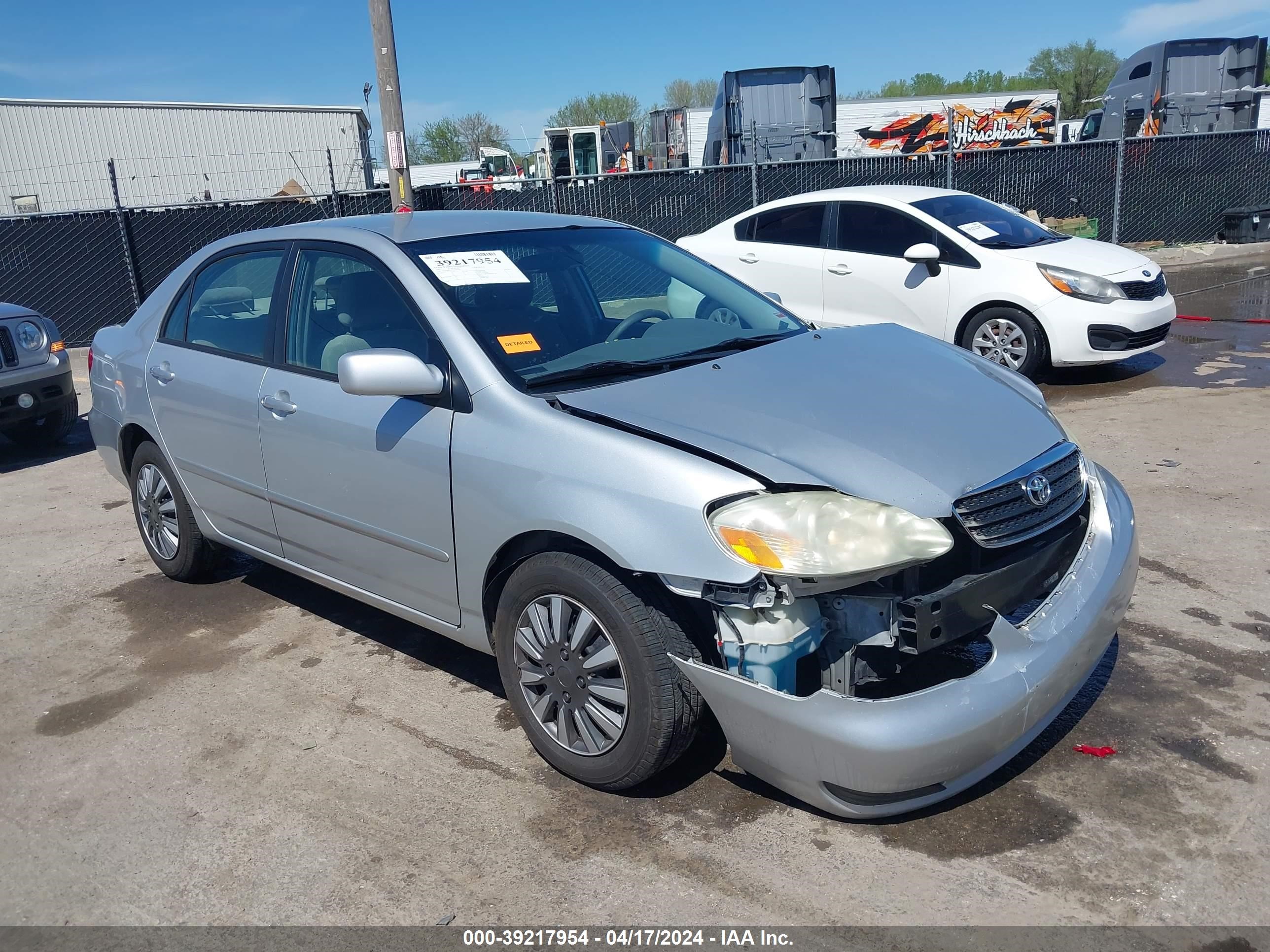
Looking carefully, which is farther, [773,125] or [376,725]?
[773,125]

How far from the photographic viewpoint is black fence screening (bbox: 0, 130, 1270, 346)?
1340 centimetres

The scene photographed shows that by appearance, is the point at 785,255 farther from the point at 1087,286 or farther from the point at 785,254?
the point at 1087,286

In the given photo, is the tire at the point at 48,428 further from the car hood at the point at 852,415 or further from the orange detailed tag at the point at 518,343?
the car hood at the point at 852,415

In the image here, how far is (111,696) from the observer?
3.99 m

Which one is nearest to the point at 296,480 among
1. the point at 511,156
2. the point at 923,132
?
the point at 923,132

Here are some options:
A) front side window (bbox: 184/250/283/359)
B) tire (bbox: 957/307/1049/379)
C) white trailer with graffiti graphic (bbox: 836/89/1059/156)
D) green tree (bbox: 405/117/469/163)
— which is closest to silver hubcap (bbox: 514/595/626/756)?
front side window (bbox: 184/250/283/359)

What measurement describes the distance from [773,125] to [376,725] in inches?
784

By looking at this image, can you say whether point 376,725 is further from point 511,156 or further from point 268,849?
point 511,156

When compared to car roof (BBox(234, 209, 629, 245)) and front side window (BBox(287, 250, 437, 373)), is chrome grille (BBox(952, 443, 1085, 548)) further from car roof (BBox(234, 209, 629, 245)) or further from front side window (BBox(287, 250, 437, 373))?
car roof (BBox(234, 209, 629, 245))

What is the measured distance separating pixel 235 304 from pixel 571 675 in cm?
256

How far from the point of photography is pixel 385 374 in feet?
10.5

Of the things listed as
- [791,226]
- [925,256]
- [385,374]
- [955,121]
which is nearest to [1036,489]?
[385,374]

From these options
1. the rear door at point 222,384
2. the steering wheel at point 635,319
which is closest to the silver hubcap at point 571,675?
the steering wheel at point 635,319

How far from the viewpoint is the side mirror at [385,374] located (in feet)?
10.5
